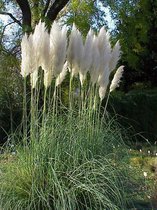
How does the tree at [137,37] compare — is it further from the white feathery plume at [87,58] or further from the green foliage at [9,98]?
the white feathery plume at [87,58]

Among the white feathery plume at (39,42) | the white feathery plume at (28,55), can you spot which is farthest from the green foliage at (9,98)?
the white feathery plume at (39,42)

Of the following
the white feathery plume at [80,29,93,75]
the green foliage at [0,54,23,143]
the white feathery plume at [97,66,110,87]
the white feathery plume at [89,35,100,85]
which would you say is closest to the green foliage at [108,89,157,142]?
the green foliage at [0,54,23,143]

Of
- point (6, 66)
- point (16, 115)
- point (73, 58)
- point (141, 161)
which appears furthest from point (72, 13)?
point (73, 58)

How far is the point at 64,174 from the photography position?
435 cm

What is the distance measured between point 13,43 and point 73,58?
13.0 m

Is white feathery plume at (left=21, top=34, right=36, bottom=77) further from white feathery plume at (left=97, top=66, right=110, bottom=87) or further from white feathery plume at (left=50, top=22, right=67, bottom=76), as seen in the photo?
white feathery plume at (left=97, top=66, right=110, bottom=87)

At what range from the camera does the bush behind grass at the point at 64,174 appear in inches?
164

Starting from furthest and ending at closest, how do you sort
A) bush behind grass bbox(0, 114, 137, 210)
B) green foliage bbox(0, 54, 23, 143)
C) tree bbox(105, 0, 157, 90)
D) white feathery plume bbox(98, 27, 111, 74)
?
tree bbox(105, 0, 157, 90) < green foliage bbox(0, 54, 23, 143) < white feathery plume bbox(98, 27, 111, 74) < bush behind grass bbox(0, 114, 137, 210)

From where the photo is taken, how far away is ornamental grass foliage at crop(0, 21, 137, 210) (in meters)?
4.21

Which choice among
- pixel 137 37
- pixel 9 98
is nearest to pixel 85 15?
pixel 137 37

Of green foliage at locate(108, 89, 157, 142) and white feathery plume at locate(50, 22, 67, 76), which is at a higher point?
white feathery plume at locate(50, 22, 67, 76)

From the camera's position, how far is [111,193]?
4344mm

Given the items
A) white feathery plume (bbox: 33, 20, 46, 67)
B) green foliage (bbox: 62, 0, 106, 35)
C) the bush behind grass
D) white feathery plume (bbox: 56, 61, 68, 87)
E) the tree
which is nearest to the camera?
the bush behind grass

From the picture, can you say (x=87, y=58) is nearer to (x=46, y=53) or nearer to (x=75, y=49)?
(x=75, y=49)
